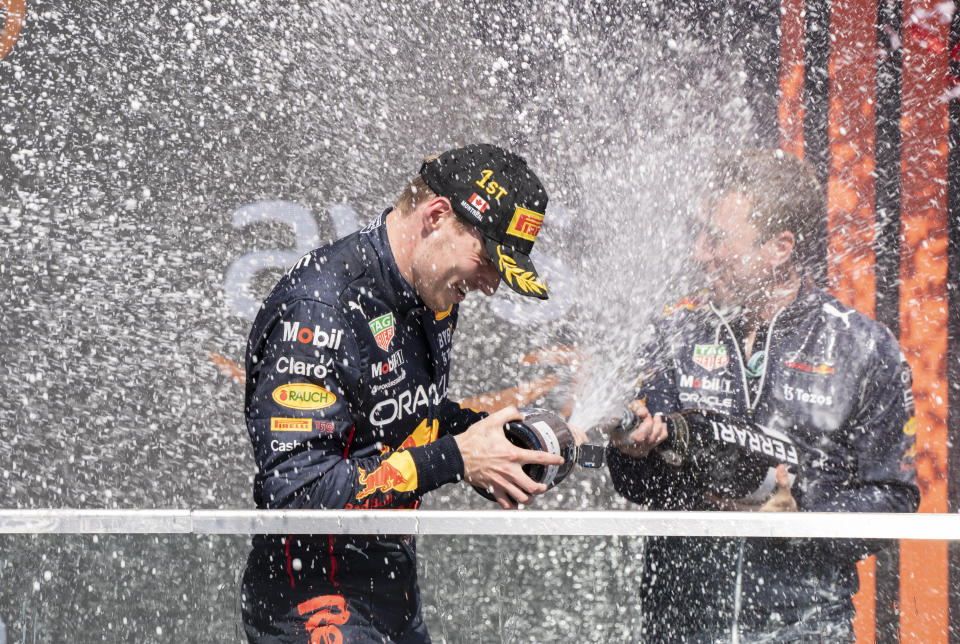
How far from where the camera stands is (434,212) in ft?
4.21

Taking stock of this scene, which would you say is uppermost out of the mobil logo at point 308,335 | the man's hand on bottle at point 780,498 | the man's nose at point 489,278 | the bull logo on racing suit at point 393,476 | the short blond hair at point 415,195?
the short blond hair at point 415,195

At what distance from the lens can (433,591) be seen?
116 cm

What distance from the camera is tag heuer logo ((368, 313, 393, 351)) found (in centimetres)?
125

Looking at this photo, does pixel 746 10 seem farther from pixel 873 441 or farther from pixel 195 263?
pixel 195 263

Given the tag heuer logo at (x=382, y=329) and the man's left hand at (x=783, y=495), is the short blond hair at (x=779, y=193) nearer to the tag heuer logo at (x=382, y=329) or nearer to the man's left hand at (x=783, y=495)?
the man's left hand at (x=783, y=495)

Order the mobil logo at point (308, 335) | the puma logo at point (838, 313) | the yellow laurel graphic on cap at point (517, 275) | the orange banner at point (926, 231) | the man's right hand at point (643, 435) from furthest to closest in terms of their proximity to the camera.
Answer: the orange banner at point (926, 231) → the puma logo at point (838, 313) → the man's right hand at point (643, 435) → the yellow laurel graphic on cap at point (517, 275) → the mobil logo at point (308, 335)

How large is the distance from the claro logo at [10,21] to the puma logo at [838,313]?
2.32 meters

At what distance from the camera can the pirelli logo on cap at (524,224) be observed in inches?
51.0

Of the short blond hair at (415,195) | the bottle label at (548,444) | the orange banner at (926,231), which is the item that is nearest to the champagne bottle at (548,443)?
the bottle label at (548,444)

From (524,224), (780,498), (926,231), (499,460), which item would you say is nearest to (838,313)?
(780,498)

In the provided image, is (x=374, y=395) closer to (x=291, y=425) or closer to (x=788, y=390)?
(x=291, y=425)

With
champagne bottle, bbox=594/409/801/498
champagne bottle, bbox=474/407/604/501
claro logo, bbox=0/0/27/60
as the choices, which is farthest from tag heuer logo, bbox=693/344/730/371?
claro logo, bbox=0/0/27/60

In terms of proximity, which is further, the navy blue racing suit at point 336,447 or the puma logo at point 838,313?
the puma logo at point 838,313

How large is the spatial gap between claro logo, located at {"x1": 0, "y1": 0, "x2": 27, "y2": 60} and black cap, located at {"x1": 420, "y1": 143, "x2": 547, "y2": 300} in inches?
73.4
